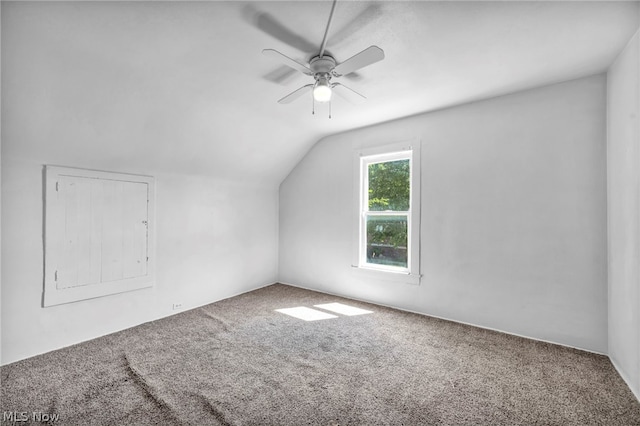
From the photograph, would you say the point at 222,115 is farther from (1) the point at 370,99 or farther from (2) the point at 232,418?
(2) the point at 232,418

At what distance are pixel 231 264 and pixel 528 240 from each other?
377 centimetres

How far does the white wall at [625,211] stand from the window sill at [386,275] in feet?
5.62

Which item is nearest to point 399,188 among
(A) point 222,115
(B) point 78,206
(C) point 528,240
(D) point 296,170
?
(C) point 528,240

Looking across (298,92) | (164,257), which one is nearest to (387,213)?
(298,92)

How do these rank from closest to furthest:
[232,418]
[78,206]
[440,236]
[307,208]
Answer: [232,418]
[78,206]
[440,236]
[307,208]

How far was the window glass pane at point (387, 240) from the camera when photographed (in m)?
3.75

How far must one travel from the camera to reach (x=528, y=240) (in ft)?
9.27

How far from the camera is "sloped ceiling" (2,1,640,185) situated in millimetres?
1738

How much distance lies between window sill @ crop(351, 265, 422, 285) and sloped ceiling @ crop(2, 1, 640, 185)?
2091 millimetres

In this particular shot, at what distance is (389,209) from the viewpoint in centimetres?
387

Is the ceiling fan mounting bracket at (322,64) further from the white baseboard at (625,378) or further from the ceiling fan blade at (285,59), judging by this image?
the white baseboard at (625,378)

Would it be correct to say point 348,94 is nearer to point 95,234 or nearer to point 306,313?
point 306,313

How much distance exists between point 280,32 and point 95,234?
103 inches

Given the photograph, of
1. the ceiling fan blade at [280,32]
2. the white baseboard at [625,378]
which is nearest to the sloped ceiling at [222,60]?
the ceiling fan blade at [280,32]
